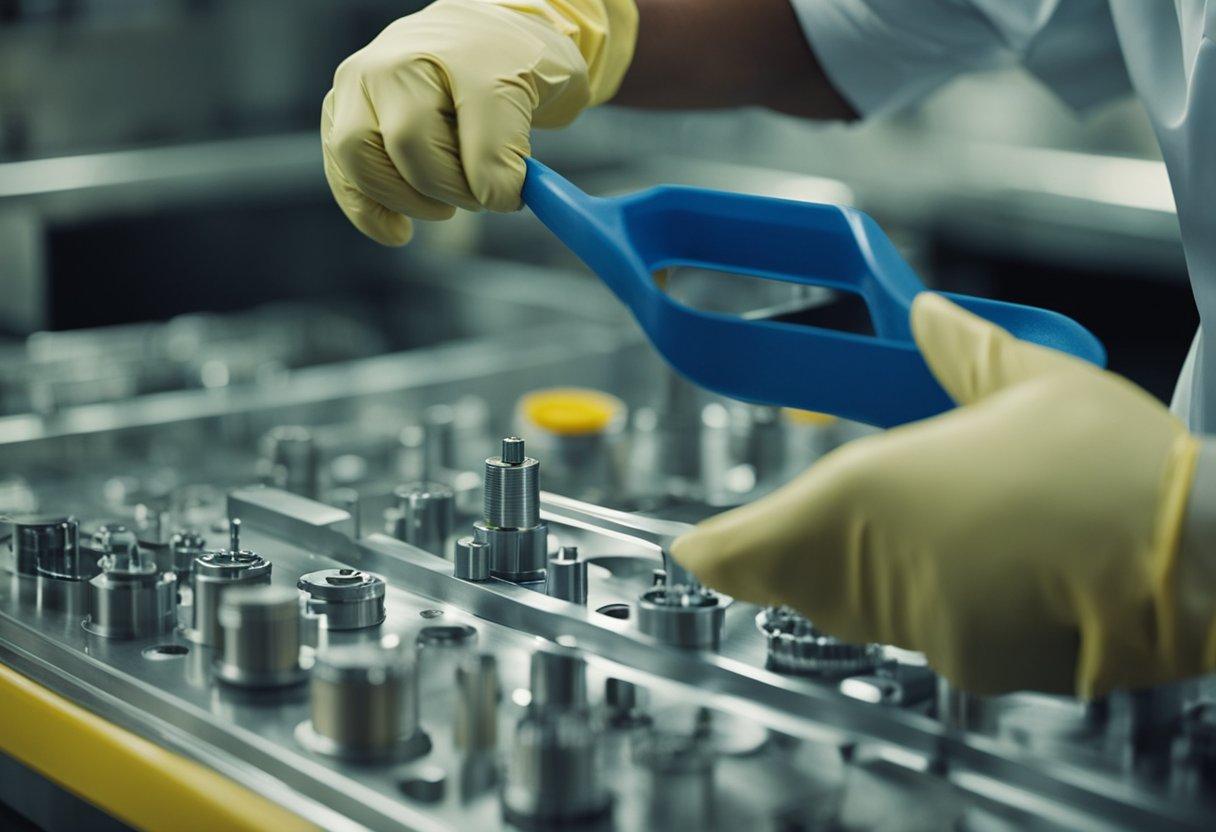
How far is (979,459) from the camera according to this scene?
0.78 m

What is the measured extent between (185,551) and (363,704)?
335 mm

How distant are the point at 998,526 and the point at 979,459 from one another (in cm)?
4

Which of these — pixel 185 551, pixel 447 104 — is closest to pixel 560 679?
pixel 185 551

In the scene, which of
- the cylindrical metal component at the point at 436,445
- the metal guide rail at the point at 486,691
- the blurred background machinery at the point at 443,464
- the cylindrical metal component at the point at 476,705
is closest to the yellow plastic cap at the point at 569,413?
the blurred background machinery at the point at 443,464

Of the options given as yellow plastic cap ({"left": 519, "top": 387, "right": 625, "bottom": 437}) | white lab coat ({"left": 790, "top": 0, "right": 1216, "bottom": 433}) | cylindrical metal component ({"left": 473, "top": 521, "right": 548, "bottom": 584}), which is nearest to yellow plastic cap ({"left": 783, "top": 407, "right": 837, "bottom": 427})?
yellow plastic cap ({"left": 519, "top": 387, "right": 625, "bottom": 437})

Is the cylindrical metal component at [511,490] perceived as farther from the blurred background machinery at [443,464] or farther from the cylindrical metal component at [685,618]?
the cylindrical metal component at [685,618]

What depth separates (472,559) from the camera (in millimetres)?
1025

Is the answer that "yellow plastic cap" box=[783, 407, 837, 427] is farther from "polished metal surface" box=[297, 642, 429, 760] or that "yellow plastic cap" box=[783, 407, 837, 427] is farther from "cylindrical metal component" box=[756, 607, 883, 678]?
"polished metal surface" box=[297, 642, 429, 760]

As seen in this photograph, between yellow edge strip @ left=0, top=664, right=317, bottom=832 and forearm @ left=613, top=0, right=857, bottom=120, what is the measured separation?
0.82m

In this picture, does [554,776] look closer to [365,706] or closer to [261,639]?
[365,706]

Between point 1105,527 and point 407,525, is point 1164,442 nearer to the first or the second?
point 1105,527

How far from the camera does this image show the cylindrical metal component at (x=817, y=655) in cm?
90

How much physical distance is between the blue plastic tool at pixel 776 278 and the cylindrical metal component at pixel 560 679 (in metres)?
0.23

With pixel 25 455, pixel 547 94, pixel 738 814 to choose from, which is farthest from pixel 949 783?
pixel 25 455
